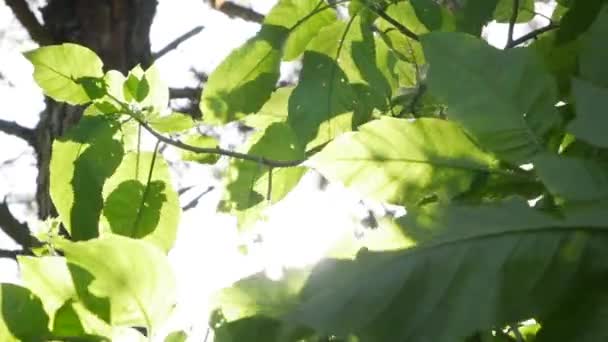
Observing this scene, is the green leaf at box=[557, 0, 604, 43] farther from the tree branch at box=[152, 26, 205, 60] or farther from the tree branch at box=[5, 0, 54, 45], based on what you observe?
the tree branch at box=[5, 0, 54, 45]

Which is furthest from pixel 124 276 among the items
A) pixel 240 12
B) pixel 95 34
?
Result: pixel 95 34

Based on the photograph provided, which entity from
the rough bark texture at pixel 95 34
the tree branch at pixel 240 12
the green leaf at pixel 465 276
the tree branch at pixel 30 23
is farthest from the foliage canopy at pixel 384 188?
the tree branch at pixel 30 23

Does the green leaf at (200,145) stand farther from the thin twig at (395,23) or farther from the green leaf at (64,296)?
the green leaf at (64,296)

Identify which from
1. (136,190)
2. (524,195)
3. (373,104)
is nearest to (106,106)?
(136,190)

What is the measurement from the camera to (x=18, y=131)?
196cm

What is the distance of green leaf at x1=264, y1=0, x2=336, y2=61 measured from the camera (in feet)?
1.65

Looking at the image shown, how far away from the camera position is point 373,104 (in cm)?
48

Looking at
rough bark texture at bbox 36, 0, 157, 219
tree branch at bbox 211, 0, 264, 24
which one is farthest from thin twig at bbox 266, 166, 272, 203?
rough bark texture at bbox 36, 0, 157, 219

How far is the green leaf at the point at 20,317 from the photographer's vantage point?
0.93ft

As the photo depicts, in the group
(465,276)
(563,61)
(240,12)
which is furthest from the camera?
(240,12)

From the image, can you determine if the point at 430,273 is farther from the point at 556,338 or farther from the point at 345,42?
the point at 345,42

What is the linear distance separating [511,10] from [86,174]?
0.32m

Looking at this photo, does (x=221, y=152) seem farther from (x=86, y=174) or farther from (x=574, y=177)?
(x=574, y=177)

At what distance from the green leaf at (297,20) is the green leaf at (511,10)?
0.47ft
